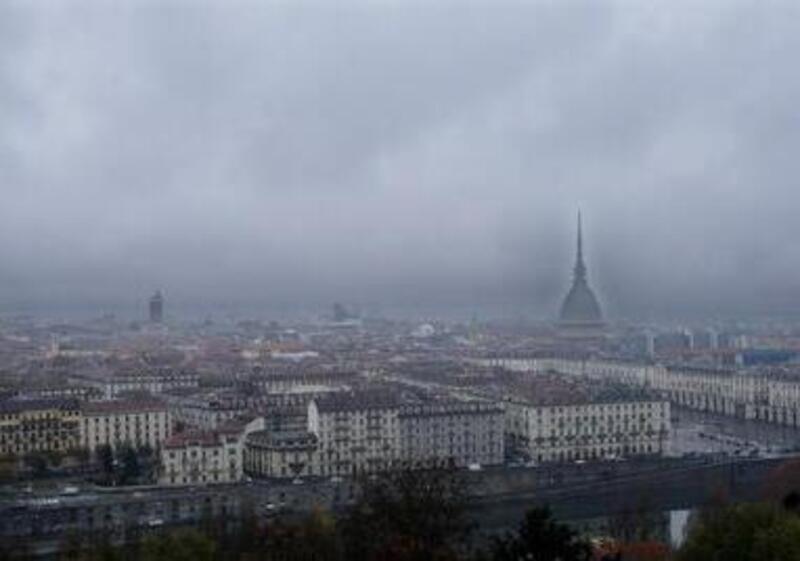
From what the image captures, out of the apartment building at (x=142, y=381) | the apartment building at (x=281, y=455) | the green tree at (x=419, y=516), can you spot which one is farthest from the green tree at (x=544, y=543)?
the apartment building at (x=142, y=381)

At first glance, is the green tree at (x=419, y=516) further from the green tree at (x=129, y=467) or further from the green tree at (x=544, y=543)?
the green tree at (x=129, y=467)

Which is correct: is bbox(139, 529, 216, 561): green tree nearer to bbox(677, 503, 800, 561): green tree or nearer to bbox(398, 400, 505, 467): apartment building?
bbox(677, 503, 800, 561): green tree

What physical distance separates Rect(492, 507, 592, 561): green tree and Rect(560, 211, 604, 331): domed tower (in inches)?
1386

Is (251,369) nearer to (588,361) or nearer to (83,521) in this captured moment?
(588,361)

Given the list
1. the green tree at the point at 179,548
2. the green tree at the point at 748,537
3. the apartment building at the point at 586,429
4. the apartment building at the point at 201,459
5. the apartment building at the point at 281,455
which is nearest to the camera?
the green tree at the point at 179,548

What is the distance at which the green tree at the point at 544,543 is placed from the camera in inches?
226

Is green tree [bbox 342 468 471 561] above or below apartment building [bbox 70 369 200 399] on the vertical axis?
above

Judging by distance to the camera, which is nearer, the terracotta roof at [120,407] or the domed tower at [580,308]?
the terracotta roof at [120,407]

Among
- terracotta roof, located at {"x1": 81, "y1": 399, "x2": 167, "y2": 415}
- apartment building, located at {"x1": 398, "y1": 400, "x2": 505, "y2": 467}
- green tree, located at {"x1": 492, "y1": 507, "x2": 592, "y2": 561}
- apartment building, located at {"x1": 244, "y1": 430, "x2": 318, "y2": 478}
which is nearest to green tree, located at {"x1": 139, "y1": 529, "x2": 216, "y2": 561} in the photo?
green tree, located at {"x1": 492, "y1": 507, "x2": 592, "y2": 561}

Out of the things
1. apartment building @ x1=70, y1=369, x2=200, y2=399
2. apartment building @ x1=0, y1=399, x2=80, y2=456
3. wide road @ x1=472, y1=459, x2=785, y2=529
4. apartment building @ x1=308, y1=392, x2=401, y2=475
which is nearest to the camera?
wide road @ x1=472, y1=459, x2=785, y2=529

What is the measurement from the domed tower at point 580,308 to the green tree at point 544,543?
116 feet

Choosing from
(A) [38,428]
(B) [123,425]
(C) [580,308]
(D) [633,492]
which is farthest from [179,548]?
(C) [580,308]

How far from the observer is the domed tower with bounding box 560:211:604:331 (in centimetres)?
4103

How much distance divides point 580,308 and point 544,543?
3619 cm
